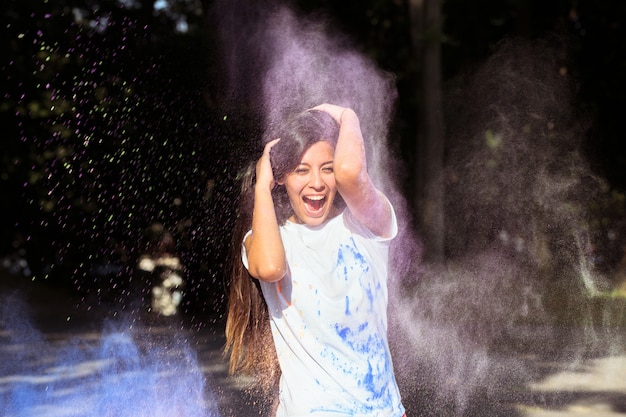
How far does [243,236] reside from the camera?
2.96m

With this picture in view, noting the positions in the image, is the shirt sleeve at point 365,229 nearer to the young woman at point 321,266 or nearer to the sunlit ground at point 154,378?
the young woman at point 321,266

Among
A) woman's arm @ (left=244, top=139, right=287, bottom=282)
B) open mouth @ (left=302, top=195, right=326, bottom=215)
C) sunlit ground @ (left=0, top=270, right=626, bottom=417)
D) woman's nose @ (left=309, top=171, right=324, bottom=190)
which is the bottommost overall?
sunlit ground @ (left=0, top=270, right=626, bottom=417)

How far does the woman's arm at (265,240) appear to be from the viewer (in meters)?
2.64

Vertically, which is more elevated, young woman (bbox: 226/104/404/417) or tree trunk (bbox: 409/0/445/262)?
tree trunk (bbox: 409/0/445/262)

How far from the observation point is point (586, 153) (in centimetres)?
1095

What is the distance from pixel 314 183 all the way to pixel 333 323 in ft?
1.53

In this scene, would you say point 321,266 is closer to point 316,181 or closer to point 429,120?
point 316,181

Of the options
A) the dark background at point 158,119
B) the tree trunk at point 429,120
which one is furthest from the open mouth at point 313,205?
the tree trunk at point 429,120

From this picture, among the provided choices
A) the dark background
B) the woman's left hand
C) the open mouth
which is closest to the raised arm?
the woman's left hand

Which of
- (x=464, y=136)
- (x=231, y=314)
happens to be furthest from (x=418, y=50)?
(x=231, y=314)

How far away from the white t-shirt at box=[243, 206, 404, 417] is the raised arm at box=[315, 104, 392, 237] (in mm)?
75

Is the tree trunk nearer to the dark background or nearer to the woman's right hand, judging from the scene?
the dark background

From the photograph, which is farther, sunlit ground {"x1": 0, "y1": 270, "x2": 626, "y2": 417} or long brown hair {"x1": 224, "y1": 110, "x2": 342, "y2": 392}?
sunlit ground {"x1": 0, "y1": 270, "x2": 626, "y2": 417}

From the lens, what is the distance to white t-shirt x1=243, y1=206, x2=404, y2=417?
2607 millimetres
